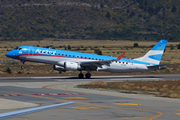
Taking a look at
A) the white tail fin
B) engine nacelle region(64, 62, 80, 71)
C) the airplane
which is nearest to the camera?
engine nacelle region(64, 62, 80, 71)

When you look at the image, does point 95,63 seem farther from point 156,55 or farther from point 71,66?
point 156,55

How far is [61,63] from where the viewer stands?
151 ft

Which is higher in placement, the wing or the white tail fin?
the white tail fin

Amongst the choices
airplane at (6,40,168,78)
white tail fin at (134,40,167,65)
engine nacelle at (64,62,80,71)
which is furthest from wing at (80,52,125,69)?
white tail fin at (134,40,167,65)

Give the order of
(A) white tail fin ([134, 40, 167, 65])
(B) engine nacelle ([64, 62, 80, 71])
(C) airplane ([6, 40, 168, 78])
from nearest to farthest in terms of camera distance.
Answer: (B) engine nacelle ([64, 62, 80, 71]) < (C) airplane ([6, 40, 168, 78]) < (A) white tail fin ([134, 40, 167, 65])

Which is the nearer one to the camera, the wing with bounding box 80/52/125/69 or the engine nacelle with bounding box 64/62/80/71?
the engine nacelle with bounding box 64/62/80/71

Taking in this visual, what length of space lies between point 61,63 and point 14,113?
96.6 ft

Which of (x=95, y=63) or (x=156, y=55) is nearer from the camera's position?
(x=95, y=63)

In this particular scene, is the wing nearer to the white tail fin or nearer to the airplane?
the airplane

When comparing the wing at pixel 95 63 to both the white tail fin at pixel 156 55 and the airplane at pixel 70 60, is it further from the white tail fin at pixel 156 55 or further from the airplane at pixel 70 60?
the white tail fin at pixel 156 55

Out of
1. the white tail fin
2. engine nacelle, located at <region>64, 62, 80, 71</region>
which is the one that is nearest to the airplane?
engine nacelle, located at <region>64, 62, 80, 71</region>

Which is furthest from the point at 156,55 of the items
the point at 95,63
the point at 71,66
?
the point at 71,66

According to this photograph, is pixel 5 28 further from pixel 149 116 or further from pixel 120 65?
pixel 149 116

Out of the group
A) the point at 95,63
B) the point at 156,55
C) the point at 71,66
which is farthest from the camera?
the point at 156,55
